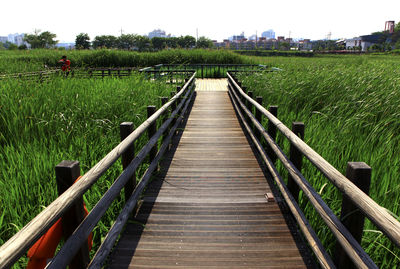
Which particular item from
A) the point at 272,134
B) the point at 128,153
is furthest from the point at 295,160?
the point at 128,153

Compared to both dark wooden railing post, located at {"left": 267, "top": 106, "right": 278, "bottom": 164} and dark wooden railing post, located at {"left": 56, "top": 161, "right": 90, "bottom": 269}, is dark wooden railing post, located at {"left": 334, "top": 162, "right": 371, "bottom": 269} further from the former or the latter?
dark wooden railing post, located at {"left": 267, "top": 106, "right": 278, "bottom": 164}

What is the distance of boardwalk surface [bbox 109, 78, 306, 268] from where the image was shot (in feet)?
8.73

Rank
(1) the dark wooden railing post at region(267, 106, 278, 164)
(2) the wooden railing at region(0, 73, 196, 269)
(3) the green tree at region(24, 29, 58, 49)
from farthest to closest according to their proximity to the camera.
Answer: (3) the green tree at region(24, 29, 58, 49)
(1) the dark wooden railing post at region(267, 106, 278, 164)
(2) the wooden railing at region(0, 73, 196, 269)

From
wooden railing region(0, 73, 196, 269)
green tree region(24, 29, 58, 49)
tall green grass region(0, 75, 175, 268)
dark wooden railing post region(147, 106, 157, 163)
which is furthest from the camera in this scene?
green tree region(24, 29, 58, 49)

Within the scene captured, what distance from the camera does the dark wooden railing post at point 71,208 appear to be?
6.35 feet

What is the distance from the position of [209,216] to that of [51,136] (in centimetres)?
288

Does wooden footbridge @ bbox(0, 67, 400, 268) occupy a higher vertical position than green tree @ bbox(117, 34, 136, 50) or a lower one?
lower

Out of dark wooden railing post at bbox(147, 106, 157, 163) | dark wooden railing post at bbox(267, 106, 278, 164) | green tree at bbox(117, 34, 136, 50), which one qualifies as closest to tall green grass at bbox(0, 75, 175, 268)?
dark wooden railing post at bbox(147, 106, 157, 163)

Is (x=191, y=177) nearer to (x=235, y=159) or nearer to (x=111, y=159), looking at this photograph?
(x=235, y=159)

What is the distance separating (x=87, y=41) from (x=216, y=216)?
114 metres

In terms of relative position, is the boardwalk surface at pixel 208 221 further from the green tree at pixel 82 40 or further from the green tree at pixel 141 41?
the green tree at pixel 141 41

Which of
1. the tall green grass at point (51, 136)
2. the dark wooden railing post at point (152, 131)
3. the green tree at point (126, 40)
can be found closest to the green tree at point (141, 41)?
the green tree at point (126, 40)

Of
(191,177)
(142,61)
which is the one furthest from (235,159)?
(142,61)

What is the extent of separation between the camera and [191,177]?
4543mm
